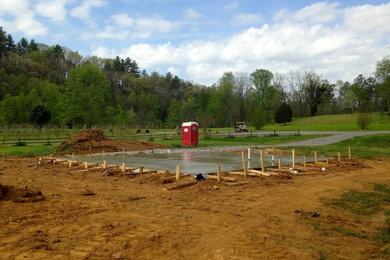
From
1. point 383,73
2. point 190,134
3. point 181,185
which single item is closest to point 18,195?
Answer: point 181,185

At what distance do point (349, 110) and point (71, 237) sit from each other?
95968 mm

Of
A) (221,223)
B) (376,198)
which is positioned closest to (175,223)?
(221,223)

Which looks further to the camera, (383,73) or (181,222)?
(383,73)

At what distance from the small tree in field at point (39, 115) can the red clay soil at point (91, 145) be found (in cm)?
3698

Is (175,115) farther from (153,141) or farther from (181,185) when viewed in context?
(181,185)

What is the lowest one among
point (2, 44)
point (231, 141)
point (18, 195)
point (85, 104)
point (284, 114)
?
point (231, 141)

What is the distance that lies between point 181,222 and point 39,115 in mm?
54735

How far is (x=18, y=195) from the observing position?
27.1 ft

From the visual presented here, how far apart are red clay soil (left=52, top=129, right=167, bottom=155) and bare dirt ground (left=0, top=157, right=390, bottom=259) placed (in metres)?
9.85

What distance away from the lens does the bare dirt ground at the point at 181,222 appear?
5066 millimetres

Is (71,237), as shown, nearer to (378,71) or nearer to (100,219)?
(100,219)

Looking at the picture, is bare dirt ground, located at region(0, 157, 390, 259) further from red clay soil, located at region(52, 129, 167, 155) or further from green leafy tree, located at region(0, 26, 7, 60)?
green leafy tree, located at region(0, 26, 7, 60)

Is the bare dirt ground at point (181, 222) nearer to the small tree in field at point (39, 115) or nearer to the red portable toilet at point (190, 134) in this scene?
the red portable toilet at point (190, 134)

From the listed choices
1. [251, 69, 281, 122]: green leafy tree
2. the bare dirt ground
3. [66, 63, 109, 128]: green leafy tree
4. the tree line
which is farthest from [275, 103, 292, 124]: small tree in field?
the bare dirt ground
